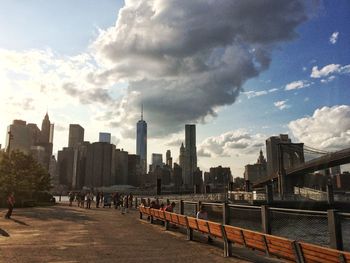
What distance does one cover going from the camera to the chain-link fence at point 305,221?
36.4 feet

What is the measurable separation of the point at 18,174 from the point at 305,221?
32.2 meters

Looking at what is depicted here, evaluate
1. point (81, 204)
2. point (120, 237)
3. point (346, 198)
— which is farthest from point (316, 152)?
point (120, 237)

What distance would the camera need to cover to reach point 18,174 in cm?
4669

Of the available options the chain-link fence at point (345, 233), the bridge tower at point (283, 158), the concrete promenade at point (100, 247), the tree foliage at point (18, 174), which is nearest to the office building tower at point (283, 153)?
the bridge tower at point (283, 158)

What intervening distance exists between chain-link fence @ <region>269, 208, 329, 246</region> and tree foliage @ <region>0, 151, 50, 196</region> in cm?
2925

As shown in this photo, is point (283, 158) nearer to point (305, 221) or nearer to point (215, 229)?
point (305, 221)

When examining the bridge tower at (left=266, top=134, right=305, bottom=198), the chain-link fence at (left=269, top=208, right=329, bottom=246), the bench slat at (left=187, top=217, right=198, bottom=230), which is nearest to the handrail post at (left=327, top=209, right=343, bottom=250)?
the chain-link fence at (left=269, top=208, right=329, bottom=246)

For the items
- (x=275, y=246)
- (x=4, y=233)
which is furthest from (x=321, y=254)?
(x=4, y=233)

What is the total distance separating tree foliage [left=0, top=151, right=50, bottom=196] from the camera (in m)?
44.2

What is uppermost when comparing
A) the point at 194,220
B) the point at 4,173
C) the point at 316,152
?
the point at 316,152

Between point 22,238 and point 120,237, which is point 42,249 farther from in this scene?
point 120,237

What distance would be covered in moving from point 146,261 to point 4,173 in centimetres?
3866

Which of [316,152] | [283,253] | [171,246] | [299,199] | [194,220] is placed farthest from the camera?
[316,152]

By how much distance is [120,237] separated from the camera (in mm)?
16016
